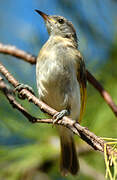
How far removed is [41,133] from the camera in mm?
2605

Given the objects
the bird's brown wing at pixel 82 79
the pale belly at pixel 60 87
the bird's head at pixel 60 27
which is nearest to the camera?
the pale belly at pixel 60 87

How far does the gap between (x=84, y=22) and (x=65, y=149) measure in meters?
1.24

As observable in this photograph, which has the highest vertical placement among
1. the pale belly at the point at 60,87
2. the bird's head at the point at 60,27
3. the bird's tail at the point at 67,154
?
the bird's head at the point at 60,27

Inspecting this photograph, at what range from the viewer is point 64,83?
250cm

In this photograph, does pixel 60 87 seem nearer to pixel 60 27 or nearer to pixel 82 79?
pixel 82 79

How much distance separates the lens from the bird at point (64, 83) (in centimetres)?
249

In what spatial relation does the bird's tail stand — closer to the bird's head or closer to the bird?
the bird

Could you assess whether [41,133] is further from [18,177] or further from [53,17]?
[53,17]

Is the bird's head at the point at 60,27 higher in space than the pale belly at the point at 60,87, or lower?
higher

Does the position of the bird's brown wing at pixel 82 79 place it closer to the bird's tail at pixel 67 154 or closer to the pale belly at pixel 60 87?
the pale belly at pixel 60 87

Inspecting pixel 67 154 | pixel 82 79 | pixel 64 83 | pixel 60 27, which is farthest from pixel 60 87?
pixel 60 27

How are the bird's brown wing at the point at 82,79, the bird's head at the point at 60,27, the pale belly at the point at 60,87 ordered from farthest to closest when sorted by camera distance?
the bird's head at the point at 60,27
the bird's brown wing at the point at 82,79
the pale belly at the point at 60,87

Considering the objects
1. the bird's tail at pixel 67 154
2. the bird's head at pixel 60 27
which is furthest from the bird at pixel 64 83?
the bird's head at pixel 60 27

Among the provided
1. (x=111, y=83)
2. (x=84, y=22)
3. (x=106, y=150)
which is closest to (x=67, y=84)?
(x=111, y=83)
